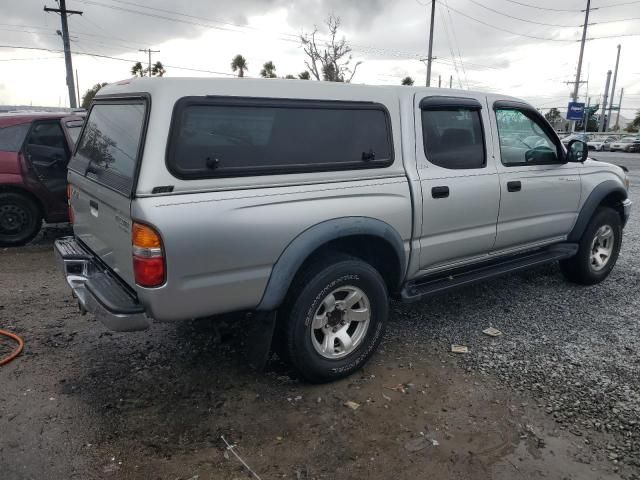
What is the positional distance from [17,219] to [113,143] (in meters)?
4.44

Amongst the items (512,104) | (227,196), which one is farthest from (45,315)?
(512,104)

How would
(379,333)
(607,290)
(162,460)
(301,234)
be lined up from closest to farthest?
(162,460)
(301,234)
(379,333)
(607,290)

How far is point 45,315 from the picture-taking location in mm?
4551

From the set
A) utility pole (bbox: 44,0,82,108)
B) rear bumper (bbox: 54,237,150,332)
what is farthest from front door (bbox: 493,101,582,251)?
utility pole (bbox: 44,0,82,108)

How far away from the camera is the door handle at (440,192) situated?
146 inches

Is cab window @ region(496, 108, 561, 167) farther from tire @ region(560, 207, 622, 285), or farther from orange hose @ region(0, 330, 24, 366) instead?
orange hose @ region(0, 330, 24, 366)

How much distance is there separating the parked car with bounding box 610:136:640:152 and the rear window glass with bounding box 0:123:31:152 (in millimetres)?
39409

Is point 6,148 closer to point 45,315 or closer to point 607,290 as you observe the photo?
point 45,315

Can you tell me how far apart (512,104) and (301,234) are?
256 cm

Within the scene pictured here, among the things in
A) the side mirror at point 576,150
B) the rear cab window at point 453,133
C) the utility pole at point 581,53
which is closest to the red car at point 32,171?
the rear cab window at point 453,133

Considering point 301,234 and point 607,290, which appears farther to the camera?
point 607,290

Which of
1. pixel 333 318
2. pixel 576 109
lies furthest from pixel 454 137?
pixel 576 109

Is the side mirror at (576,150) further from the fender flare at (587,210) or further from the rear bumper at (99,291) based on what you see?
the rear bumper at (99,291)

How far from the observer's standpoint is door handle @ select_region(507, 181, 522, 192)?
425 centimetres
